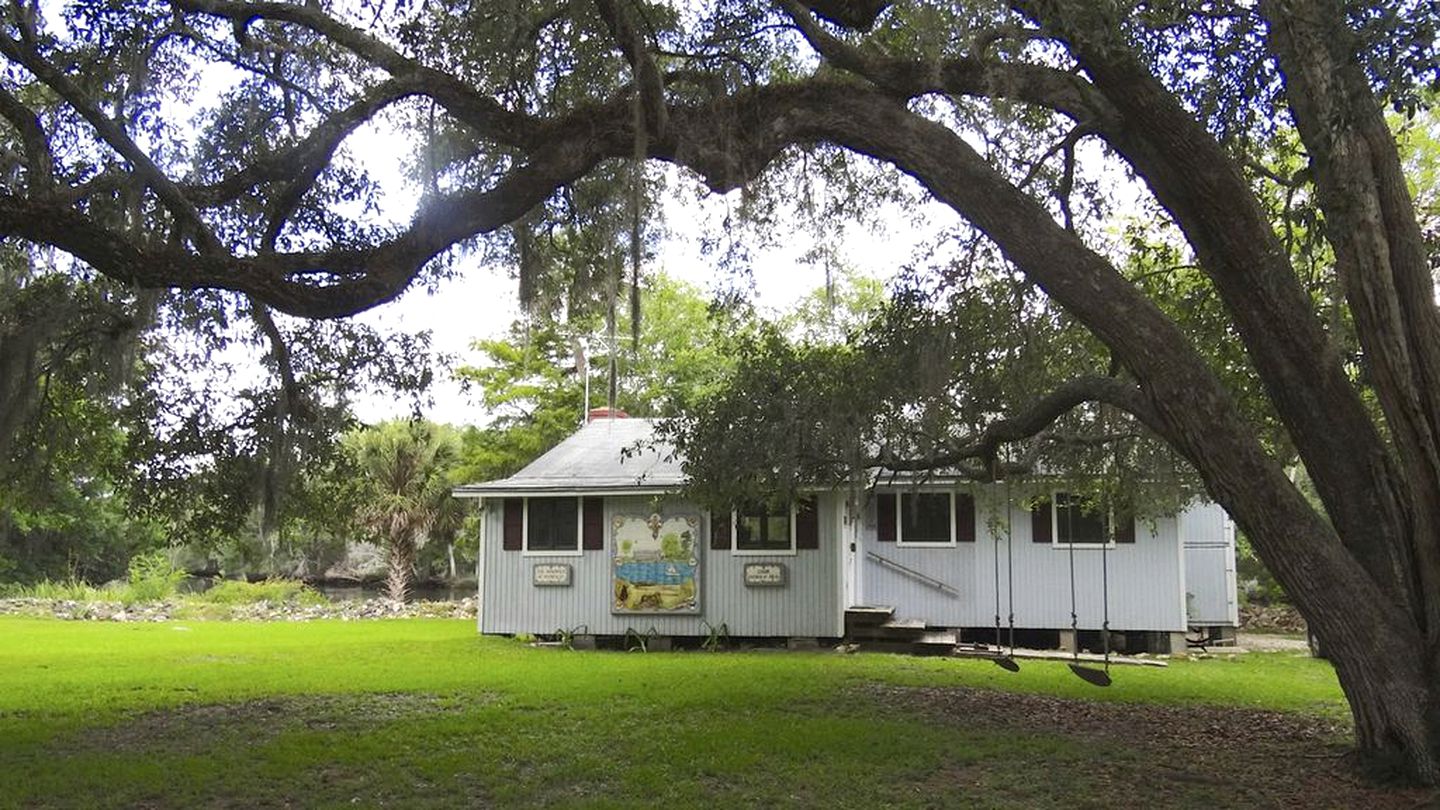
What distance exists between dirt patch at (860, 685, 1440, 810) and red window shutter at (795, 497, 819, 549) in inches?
184

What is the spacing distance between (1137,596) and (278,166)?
13653 mm

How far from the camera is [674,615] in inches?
657

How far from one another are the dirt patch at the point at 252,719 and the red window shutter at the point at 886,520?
832 cm

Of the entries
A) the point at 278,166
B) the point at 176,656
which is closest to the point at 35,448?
the point at 278,166

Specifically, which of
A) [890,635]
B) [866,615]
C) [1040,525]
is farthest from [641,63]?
[1040,525]

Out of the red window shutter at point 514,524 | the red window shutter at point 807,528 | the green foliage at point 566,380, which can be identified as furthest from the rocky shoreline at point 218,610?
the red window shutter at point 807,528

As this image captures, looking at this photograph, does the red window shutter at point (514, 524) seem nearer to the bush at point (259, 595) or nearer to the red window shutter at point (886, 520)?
the red window shutter at point (886, 520)

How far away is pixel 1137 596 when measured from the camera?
54.4 feet

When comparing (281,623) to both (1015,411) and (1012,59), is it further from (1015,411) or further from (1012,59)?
(1012,59)

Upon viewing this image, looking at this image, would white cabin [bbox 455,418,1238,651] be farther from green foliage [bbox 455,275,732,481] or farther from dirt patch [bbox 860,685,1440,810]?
green foliage [bbox 455,275,732,481]

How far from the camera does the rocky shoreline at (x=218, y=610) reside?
24.5 m

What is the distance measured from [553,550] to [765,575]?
3.40 meters

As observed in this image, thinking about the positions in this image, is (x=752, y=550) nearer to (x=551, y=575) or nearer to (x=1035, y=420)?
(x=551, y=575)

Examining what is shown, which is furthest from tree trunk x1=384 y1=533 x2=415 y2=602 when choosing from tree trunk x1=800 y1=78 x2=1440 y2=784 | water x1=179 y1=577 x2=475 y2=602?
tree trunk x1=800 y1=78 x2=1440 y2=784
